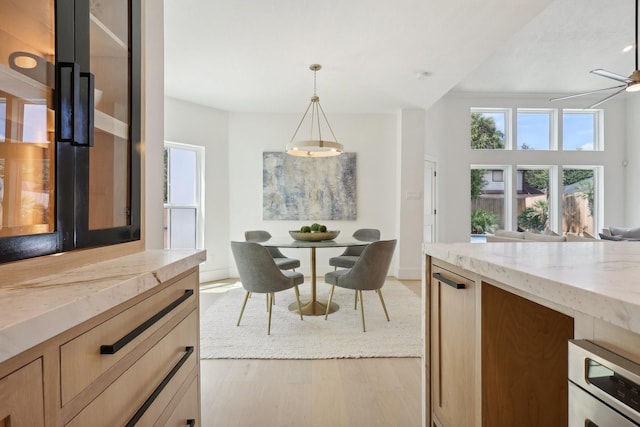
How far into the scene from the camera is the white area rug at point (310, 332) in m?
2.50

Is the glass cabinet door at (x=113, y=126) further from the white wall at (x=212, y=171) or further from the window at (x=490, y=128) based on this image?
the window at (x=490, y=128)

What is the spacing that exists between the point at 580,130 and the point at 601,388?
26.5ft

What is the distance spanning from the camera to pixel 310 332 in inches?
114

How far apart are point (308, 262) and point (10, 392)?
193 inches

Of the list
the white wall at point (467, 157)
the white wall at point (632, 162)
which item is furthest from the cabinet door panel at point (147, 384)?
the white wall at point (632, 162)

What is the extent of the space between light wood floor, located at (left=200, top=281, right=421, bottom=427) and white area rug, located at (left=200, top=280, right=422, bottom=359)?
0.12 metres

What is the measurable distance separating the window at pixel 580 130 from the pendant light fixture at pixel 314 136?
5.01m

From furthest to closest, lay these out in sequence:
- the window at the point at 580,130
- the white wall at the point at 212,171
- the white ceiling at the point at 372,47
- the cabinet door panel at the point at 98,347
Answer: the window at the point at 580,130 < the white wall at the point at 212,171 < the white ceiling at the point at 372,47 < the cabinet door panel at the point at 98,347

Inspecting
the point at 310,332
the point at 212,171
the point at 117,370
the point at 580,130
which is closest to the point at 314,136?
the point at 212,171

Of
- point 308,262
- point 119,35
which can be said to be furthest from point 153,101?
point 308,262

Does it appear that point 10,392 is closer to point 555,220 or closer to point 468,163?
point 468,163

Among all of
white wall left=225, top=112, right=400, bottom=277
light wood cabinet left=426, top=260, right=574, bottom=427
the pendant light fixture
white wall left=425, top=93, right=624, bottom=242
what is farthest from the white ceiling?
light wood cabinet left=426, top=260, right=574, bottom=427

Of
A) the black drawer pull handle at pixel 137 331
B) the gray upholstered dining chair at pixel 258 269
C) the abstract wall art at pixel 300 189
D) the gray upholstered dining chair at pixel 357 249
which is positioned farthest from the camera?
the abstract wall art at pixel 300 189

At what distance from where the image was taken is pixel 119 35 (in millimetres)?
1213
